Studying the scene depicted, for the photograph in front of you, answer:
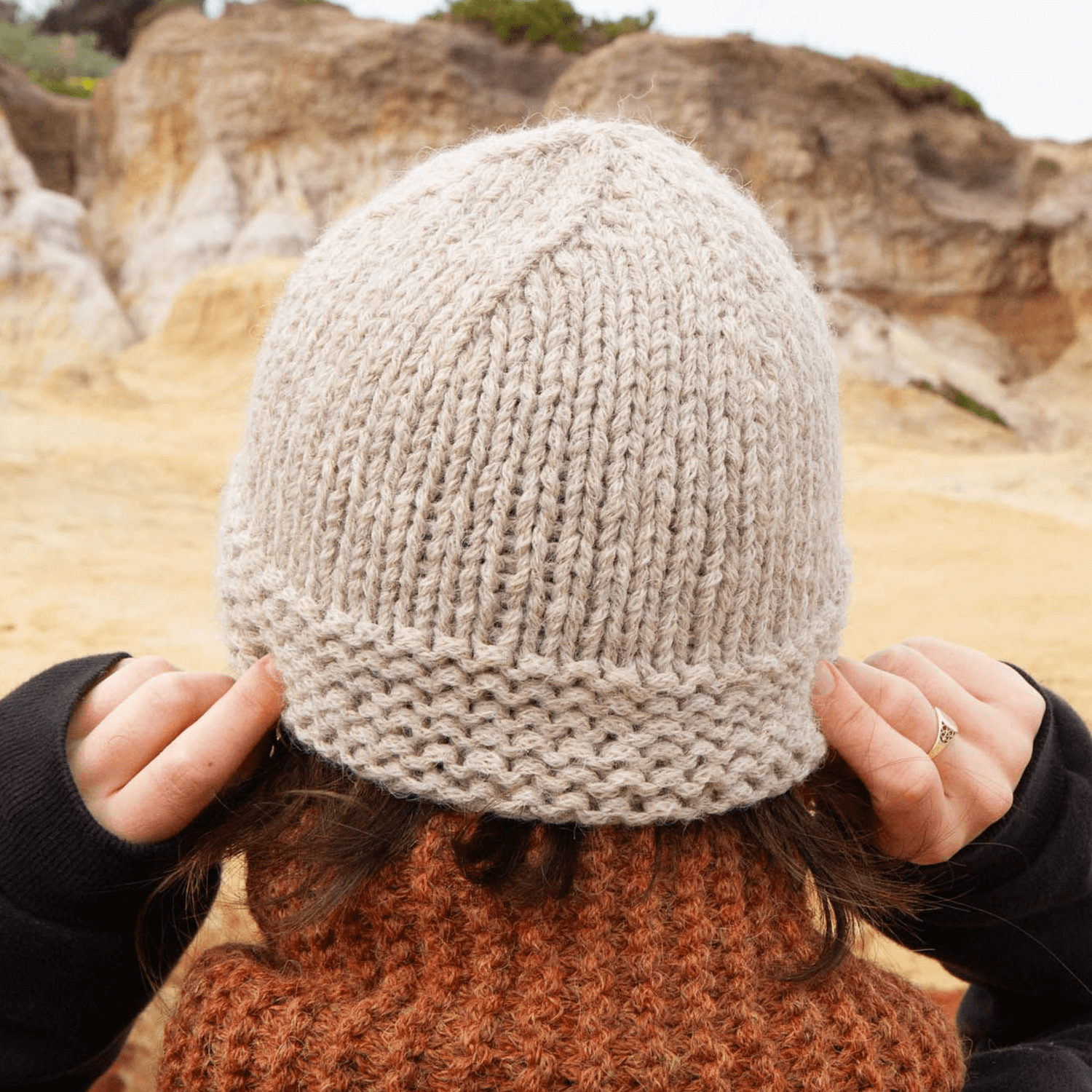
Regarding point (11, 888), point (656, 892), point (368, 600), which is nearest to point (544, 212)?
point (368, 600)

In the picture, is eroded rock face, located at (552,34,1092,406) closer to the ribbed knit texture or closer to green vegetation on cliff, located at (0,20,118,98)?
green vegetation on cliff, located at (0,20,118,98)

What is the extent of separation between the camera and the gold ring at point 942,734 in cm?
133

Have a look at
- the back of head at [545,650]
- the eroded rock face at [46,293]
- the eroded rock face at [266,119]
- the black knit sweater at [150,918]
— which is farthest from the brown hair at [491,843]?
the eroded rock face at [266,119]

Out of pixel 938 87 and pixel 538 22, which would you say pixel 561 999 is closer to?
pixel 938 87

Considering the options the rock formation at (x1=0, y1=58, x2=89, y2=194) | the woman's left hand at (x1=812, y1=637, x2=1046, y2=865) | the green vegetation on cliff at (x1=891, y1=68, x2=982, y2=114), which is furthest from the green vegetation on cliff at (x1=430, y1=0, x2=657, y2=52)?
the woman's left hand at (x1=812, y1=637, x2=1046, y2=865)

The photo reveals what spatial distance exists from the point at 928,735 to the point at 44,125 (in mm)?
17220

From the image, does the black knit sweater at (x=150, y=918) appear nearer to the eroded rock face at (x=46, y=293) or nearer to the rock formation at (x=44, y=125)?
the eroded rock face at (x=46, y=293)

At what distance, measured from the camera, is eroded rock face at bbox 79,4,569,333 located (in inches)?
555

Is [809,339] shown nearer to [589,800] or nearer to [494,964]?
[589,800]

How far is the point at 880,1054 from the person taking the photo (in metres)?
1.04

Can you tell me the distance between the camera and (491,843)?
3.50ft

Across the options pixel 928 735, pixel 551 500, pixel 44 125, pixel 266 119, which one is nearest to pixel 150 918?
pixel 551 500

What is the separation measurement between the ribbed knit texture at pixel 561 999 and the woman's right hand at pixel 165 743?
17 centimetres

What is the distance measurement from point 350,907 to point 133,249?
50.0 feet
